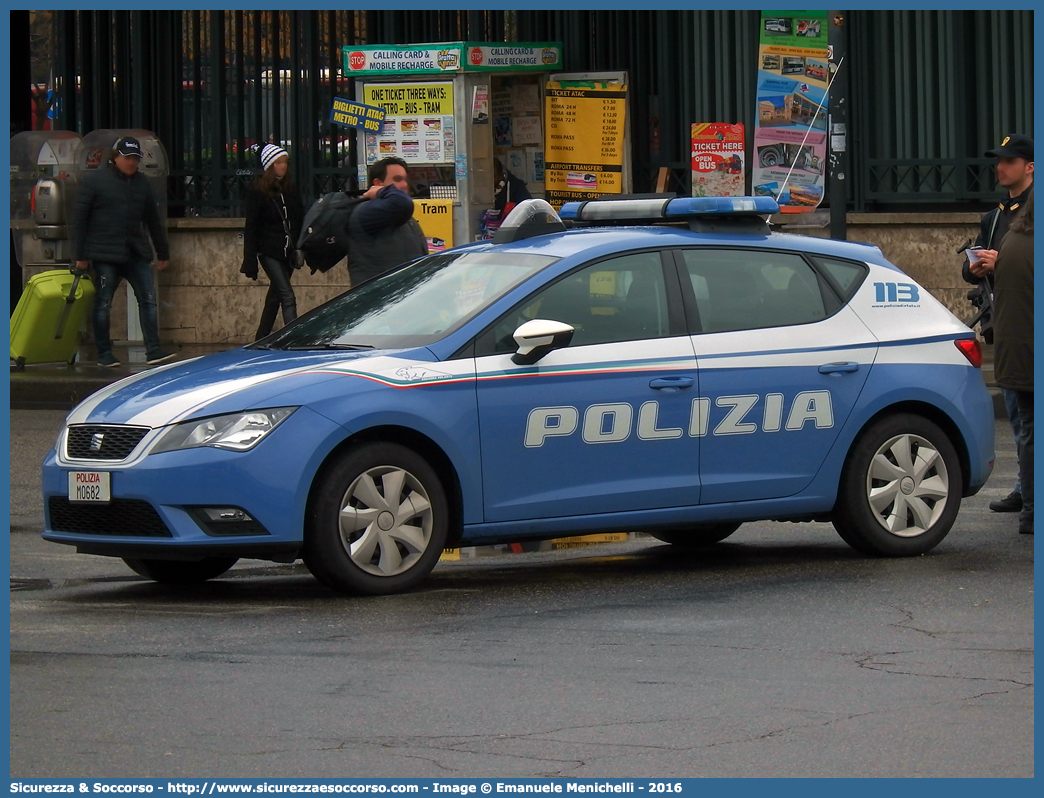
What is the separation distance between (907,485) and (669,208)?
167 centimetres

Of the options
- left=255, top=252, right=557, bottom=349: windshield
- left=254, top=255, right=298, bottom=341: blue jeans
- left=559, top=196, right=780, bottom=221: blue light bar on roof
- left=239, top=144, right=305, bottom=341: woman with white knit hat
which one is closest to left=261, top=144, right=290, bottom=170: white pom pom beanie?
left=239, top=144, right=305, bottom=341: woman with white knit hat

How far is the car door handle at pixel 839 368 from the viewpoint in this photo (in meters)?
8.49

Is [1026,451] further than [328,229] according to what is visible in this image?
No

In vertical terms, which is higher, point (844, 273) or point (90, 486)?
point (844, 273)

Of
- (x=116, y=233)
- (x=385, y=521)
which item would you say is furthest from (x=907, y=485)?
(x=116, y=233)

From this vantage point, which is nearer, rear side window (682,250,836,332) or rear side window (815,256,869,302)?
rear side window (682,250,836,332)

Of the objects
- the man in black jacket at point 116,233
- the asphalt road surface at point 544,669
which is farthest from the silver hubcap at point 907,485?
the man in black jacket at point 116,233

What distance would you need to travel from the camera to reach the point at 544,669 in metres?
6.37

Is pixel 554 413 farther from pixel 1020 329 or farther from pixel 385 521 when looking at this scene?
pixel 1020 329

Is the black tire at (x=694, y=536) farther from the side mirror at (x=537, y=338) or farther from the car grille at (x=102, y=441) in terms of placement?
the car grille at (x=102, y=441)

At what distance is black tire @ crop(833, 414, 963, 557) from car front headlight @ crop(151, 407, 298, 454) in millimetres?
2686

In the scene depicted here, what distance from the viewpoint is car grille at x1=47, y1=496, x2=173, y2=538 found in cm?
742

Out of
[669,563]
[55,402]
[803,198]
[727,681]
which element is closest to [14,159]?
[55,402]

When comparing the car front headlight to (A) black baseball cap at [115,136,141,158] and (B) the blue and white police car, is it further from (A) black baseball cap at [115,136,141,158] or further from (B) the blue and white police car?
(A) black baseball cap at [115,136,141,158]
